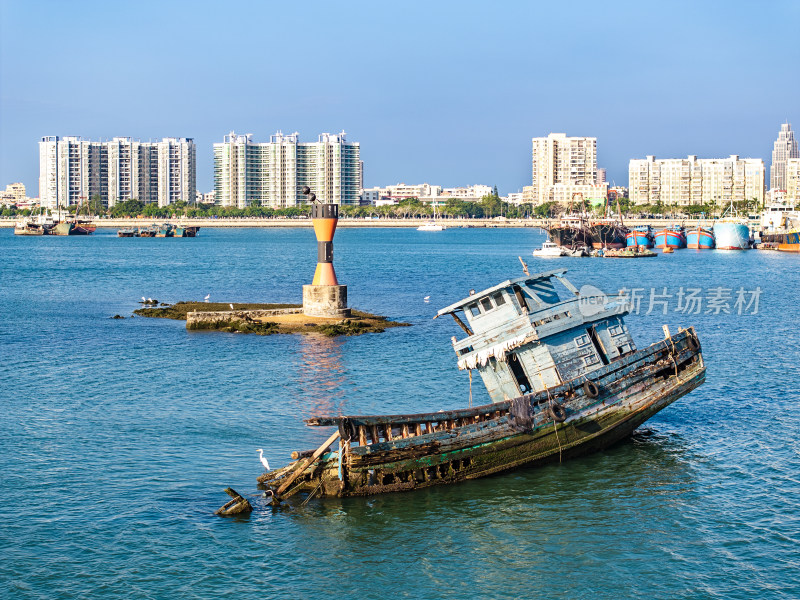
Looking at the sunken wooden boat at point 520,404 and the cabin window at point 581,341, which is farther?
the cabin window at point 581,341

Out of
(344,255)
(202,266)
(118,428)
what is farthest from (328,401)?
(344,255)

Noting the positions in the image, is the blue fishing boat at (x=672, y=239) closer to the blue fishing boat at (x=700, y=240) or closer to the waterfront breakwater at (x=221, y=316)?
the blue fishing boat at (x=700, y=240)

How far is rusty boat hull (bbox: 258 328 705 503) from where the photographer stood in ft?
69.2

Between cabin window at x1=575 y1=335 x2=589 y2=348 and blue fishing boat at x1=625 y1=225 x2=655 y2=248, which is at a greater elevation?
blue fishing boat at x1=625 y1=225 x2=655 y2=248

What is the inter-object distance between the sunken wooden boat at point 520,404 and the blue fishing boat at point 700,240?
14348 cm

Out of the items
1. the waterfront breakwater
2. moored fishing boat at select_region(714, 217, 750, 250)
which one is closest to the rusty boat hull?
the waterfront breakwater

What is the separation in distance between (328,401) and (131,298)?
41709mm

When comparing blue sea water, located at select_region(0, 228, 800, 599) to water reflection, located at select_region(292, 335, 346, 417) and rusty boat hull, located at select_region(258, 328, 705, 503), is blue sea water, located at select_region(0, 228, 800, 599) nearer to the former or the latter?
water reflection, located at select_region(292, 335, 346, 417)

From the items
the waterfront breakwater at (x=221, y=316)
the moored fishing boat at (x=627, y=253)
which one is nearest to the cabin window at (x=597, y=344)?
the waterfront breakwater at (x=221, y=316)

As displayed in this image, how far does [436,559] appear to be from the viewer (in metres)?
18.6

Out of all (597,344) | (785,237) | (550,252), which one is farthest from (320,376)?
(785,237)

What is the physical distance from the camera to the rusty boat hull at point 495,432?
2109cm

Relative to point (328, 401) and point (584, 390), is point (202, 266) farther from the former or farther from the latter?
point (584, 390)

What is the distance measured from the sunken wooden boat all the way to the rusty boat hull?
0.03 meters
